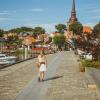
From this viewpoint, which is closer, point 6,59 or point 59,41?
point 6,59

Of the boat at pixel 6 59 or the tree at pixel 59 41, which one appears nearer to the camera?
the boat at pixel 6 59

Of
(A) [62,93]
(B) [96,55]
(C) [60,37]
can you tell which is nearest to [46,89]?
(A) [62,93]

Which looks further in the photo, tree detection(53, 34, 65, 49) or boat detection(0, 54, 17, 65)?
tree detection(53, 34, 65, 49)

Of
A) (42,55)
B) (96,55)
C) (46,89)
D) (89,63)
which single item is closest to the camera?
(46,89)

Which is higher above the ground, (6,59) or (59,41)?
(59,41)

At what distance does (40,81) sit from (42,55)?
4.49 feet

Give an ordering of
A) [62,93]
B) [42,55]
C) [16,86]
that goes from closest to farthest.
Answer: [62,93]
[16,86]
[42,55]

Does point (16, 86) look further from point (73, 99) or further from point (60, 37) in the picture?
point (60, 37)

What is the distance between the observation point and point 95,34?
3419 cm

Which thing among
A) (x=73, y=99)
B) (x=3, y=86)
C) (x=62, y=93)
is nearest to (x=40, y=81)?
(x=3, y=86)

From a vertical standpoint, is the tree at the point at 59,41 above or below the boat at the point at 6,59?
above

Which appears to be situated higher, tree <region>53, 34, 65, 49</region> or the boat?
tree <region>53, 34, 65, 49</region>

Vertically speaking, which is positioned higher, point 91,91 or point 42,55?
point 42,55

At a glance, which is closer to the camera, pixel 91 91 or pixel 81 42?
pixel 91 91
